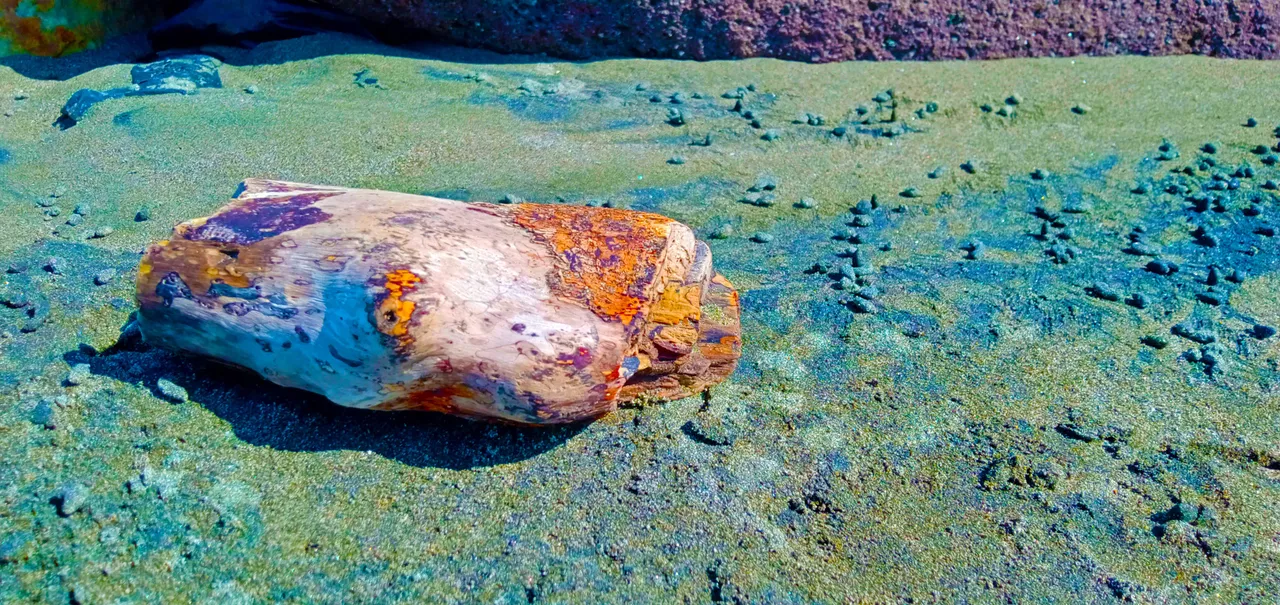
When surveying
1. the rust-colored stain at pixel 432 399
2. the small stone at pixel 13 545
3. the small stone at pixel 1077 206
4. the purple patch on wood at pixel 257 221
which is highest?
the purple patch on wood at pixel 257 221

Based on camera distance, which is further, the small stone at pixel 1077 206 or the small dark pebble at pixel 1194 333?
the small stone at pixel 1077 206

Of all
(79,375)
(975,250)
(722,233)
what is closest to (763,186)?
(722,233)

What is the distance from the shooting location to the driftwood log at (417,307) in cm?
214

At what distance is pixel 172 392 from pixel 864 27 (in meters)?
3.80

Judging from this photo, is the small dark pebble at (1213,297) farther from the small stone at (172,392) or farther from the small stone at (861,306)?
the small stone at (172,392)

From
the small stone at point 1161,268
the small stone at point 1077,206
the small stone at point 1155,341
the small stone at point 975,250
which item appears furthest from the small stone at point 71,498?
the small stone at point 1077,206

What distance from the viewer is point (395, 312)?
6.84 feet

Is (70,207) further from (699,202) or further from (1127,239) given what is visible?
(1127,239)

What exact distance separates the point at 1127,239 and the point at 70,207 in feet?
12.7

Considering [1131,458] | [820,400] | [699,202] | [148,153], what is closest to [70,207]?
[148,153]

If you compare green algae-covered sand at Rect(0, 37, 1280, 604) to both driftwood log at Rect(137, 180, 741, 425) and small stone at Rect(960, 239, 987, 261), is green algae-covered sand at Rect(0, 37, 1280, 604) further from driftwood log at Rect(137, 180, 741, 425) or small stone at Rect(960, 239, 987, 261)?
driftwood log at Rect(137, 180, 741, 425)

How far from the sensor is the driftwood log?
2.14 m

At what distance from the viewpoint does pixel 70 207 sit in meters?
3.43

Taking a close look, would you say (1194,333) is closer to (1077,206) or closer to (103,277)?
(1077,206)
